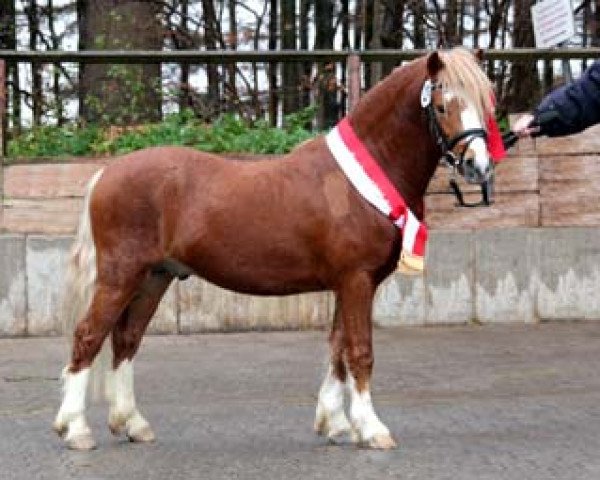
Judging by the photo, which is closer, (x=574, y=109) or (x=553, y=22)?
(x=574, y=109)

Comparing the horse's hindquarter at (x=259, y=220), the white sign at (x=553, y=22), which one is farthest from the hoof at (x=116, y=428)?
the white sign at (x=553, y=22)

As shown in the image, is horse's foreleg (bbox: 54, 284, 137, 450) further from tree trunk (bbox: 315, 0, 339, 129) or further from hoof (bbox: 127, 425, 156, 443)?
tree trunk (bbox: 315, 0, 339, 129)

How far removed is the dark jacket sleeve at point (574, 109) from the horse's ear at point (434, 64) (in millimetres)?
710

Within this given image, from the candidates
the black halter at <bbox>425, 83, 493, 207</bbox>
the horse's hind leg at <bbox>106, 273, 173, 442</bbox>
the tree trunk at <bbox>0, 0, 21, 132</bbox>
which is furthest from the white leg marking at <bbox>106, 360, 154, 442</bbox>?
the tree trunk at <bbox>0, 0, 21, 132</bbox>

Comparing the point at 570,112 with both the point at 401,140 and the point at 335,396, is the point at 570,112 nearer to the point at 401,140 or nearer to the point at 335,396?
the point at 401,140

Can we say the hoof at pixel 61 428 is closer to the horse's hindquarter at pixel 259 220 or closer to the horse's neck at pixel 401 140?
the horse's hindquarter at pixel 259 220

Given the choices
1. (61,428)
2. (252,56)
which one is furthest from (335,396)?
(252,56)

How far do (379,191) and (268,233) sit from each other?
Answer: 0.63 meters

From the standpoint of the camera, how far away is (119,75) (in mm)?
13031

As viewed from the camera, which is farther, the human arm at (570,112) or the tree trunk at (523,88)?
the tree trunk at (523,88)

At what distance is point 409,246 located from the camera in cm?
635

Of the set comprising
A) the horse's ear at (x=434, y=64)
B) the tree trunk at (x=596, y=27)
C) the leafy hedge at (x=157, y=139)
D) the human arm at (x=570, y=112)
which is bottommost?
the leafy hedge at (x=157, y=139)

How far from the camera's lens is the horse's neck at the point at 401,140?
21.2 feet

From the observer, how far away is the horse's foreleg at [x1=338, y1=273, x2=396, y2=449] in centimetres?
632
